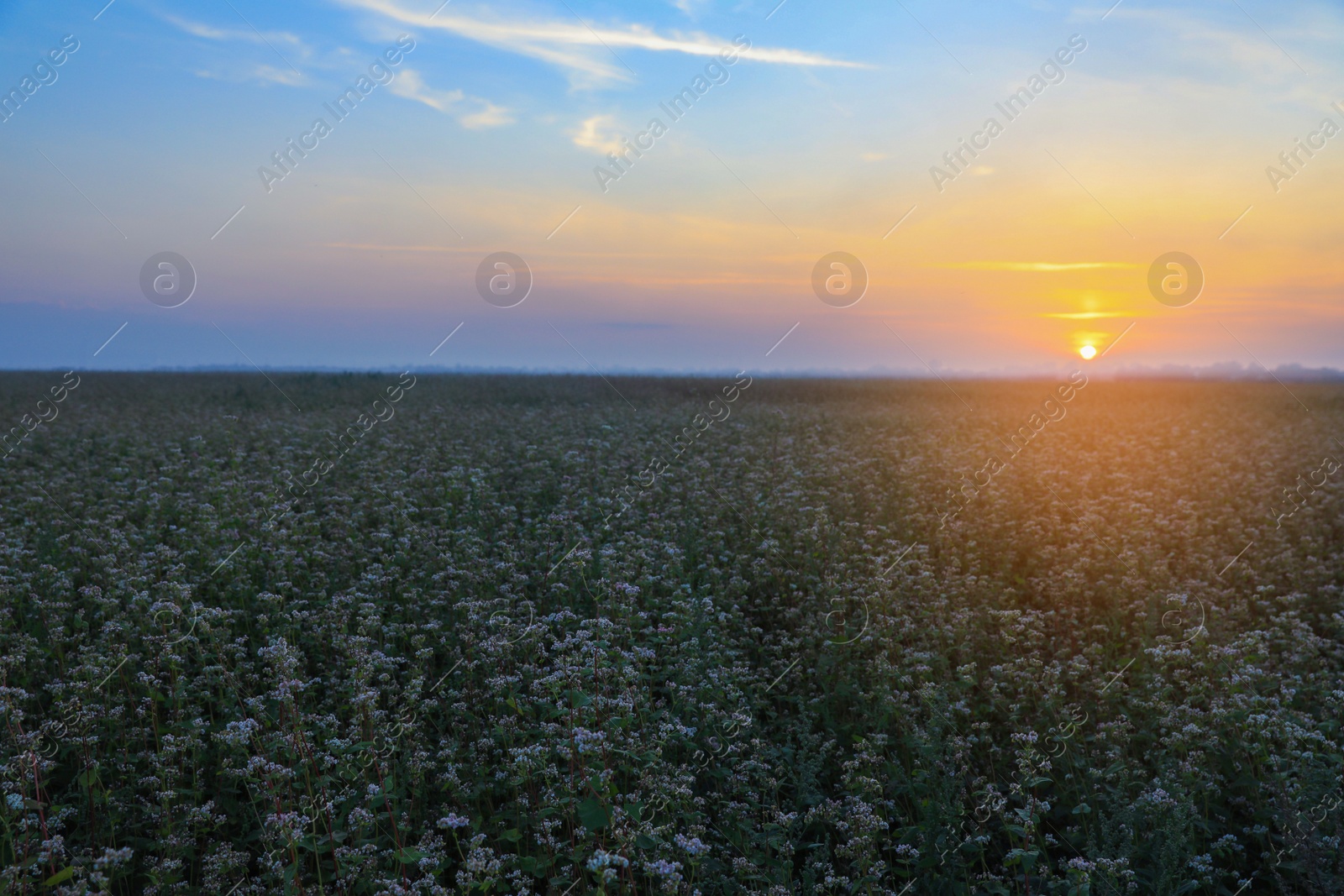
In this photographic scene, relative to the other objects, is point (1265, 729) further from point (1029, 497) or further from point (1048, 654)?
point (1029, 497)

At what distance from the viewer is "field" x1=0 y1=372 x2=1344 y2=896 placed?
4.44 meters

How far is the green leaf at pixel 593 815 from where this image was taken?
411 centimetres

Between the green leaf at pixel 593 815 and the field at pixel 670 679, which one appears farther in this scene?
the field at pixel 670 679

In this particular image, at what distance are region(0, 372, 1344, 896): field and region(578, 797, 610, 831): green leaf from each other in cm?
2

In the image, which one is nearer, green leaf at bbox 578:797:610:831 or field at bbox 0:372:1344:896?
green leaf at bbox 578:797:610:831

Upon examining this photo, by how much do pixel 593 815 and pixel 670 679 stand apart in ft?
7.46

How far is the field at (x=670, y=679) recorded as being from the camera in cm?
444

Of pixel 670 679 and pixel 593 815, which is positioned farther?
pixel 670 679

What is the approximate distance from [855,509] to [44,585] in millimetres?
10077

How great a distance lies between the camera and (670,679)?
21.0ft

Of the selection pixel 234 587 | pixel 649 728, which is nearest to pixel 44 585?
pixel 234 587

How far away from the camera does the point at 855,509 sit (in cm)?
1149

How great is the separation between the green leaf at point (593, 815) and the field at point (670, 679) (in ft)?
0.07

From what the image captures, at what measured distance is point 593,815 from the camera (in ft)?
13.7
